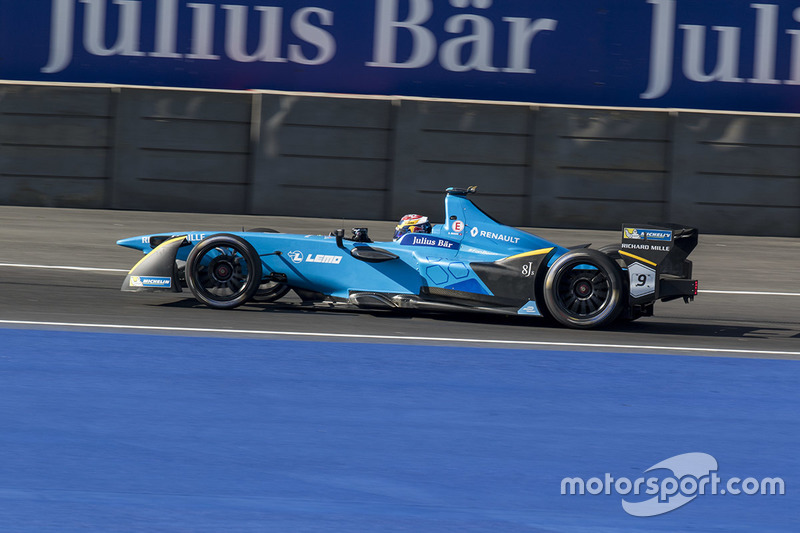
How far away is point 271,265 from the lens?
9.16 meters

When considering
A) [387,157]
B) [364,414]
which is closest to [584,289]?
[364,414]

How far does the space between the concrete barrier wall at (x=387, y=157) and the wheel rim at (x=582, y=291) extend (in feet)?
23.0

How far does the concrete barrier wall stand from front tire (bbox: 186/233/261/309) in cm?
680

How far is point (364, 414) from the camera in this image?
238 inches

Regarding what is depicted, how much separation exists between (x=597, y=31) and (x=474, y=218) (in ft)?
28.1

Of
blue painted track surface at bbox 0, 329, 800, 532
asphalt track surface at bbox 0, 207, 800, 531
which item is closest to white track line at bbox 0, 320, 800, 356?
asphalt track surface at bbox 0, 207, 800, 531

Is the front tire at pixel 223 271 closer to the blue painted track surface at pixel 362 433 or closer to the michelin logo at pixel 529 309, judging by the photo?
the blue painted track surface at pixel 362 433

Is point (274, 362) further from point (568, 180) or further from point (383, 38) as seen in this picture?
point (383, 38)

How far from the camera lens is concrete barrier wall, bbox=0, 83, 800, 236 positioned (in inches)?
620

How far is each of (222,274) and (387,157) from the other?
697cm

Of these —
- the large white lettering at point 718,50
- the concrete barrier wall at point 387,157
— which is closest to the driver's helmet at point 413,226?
the concrete barrier wall at point 387,157

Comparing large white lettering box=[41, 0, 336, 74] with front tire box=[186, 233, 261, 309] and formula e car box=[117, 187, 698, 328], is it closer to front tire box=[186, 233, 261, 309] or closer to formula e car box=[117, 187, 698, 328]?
formula e car box=[117, 187, 698, 328]

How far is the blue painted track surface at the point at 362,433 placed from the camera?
182 inches

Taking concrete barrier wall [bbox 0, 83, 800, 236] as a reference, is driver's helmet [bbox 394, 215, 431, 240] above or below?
below
